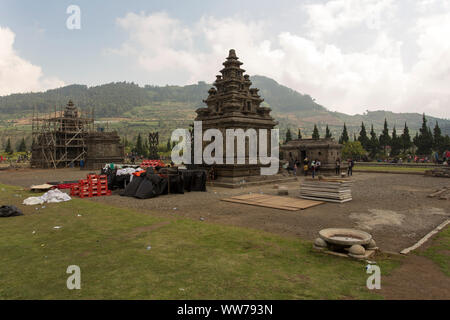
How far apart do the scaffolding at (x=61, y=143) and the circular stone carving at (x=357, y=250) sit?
46.2 meters

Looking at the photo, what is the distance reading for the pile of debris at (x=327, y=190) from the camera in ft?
45.3

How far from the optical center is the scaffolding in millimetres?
44094

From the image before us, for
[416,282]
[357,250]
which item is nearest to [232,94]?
[357,250]

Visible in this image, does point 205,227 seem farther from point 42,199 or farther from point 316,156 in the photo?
point 316,156

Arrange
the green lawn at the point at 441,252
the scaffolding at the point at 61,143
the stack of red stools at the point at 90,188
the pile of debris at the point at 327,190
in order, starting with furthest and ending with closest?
the scaffolding at the point at 61,143 < the stack of red stools at the point at 90,188 < the pile of debris at the point at 327,190 < the green lawn at the point at 441,252

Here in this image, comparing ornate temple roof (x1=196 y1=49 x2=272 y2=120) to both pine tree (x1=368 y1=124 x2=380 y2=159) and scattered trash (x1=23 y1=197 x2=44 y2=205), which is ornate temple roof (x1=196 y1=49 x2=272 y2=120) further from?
pine tree (x1=368 y1=124 x2=380 y2=159)

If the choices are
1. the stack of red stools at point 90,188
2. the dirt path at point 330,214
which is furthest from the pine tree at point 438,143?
the stack of red stools at point 90,188

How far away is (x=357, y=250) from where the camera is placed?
6.09 metres

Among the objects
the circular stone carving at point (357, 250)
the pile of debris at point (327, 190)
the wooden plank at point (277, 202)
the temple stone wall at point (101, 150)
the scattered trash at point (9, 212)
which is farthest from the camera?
the temple stone wall at point (101, 150)

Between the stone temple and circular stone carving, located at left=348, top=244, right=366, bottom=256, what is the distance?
14.5 metres

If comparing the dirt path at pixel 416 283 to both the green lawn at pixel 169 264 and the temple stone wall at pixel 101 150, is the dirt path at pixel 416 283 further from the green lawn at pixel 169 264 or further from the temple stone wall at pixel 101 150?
the temple stone wall at pixel 101 150

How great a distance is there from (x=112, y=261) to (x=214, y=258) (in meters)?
2.23

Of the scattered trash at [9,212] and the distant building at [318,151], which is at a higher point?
the distant building at [318,151]

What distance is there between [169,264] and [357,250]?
13.7 ft
